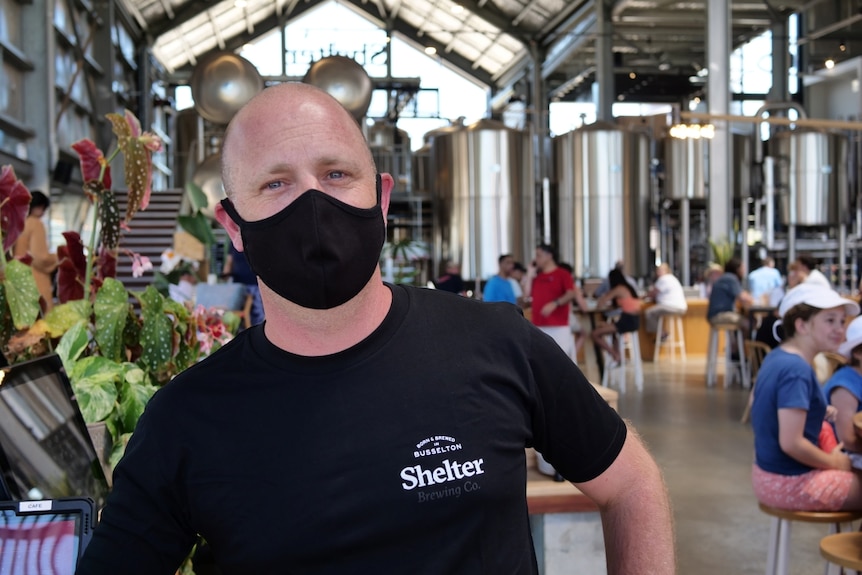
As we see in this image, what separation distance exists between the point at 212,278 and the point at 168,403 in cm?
639

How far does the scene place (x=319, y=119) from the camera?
118cm

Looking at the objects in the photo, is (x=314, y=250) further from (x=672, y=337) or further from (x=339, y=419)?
(x=672, y=337)

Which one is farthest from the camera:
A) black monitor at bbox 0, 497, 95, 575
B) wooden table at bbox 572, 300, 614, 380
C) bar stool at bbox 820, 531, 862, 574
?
wooden table at bbox 572, 300, 614, 380

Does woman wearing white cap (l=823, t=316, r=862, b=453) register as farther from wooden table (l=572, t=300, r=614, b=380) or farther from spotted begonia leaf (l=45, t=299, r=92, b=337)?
wooden table (l=572, t=300, r=614, b=380)

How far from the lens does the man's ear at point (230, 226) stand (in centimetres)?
123

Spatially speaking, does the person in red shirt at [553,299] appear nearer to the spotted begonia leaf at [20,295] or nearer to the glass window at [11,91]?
the spotted begonia leaf at [20,295]

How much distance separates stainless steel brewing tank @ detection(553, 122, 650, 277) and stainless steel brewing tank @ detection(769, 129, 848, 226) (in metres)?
2.75

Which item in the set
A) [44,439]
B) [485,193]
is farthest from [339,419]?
[485,193]

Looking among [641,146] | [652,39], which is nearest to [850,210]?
[641,146]

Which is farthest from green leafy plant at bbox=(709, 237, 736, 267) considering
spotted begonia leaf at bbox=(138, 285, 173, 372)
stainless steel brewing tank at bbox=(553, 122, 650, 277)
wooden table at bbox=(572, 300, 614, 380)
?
spotted begonia leaf at bbox=(138, 285, 173, 372)

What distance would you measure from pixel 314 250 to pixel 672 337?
13339mm

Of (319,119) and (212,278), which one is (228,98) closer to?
(212,278)

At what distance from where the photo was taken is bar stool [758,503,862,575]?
3.30 meters

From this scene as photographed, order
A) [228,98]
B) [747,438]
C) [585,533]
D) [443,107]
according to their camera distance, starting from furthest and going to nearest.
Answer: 1. [443,107]
2. [228,98]
3. [747,438]
4. [585,533]
